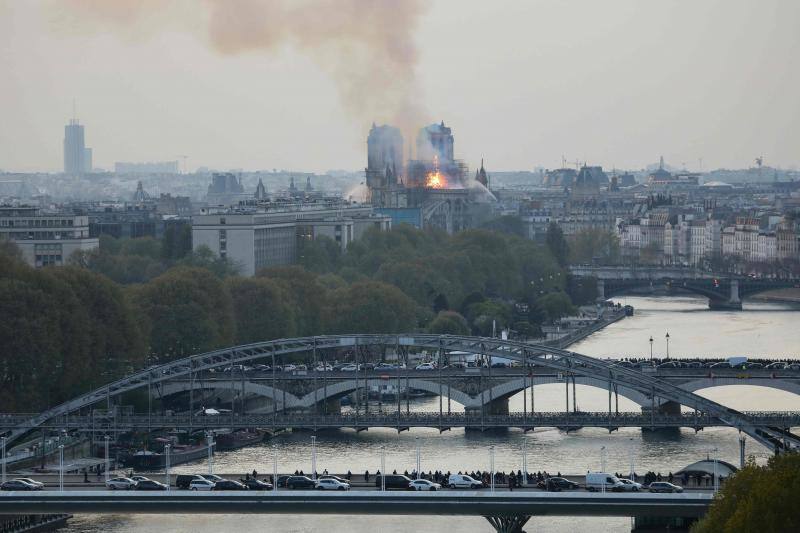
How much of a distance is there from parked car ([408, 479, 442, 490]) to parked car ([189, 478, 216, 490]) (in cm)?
290

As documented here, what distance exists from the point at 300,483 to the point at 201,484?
144 cm

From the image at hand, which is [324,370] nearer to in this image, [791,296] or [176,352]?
[176,352]

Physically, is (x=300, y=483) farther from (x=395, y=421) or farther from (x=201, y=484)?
(x=395, y=421)

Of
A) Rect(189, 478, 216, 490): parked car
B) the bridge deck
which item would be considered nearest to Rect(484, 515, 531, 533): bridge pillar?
→ the bridge deck

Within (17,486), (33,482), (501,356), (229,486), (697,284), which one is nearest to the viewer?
(229,486)

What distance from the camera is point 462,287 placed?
3044 inches

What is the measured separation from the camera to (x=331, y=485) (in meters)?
33.8

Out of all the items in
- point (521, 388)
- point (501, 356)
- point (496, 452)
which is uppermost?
point (501, 356)

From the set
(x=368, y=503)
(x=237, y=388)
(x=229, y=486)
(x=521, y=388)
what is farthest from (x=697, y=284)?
(x=368, y=503)

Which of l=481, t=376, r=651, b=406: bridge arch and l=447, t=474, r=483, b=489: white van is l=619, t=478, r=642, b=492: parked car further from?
l=481, t=376, r=651, b=406: bridge arch

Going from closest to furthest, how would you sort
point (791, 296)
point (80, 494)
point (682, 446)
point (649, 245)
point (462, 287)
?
1. point (80, 494)
2. point (682, 446)
3. point (462, 287)
4. point (791, 296)
5. point (649, 245)

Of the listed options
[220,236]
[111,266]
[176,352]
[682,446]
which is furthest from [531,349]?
[220,236]

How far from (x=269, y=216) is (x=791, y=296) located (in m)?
20.3

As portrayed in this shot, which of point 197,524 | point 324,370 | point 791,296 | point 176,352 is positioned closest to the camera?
point 197,524
